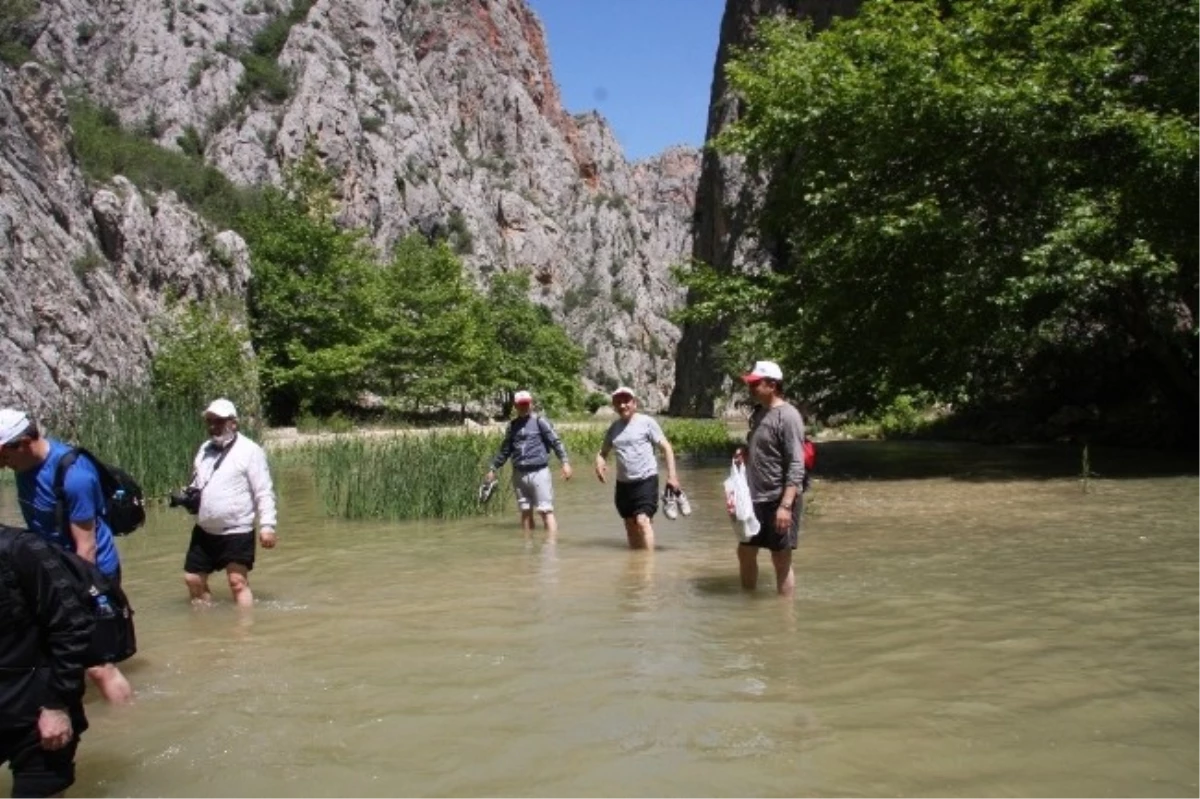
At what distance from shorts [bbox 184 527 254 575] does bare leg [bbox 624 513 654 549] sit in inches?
158

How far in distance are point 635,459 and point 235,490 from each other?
4.02 m

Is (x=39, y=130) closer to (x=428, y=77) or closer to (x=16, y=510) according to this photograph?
(x=16, y=510)

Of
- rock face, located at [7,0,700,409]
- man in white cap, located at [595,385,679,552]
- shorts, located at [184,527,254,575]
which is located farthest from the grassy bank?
rock face, located at [7,0,700,409]

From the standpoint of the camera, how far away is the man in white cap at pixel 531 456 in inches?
453

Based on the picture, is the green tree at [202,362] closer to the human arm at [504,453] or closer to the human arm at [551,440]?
the human arm at [504,453]

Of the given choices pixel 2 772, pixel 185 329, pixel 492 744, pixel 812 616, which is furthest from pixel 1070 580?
pixel 185 329

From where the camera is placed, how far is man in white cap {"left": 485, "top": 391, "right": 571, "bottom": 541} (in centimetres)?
1151

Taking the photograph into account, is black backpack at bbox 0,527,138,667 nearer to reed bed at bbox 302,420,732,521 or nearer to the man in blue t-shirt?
the man in blue t-shirt

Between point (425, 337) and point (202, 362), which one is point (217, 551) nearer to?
point (202, 362)

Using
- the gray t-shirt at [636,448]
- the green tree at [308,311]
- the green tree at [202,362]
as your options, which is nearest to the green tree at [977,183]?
the gray t-shirt at [636,448]

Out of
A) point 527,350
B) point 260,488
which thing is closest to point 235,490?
point 260,488

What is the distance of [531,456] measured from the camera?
1159 cm

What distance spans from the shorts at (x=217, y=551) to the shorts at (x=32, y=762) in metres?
4.01

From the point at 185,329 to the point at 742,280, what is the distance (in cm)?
2146
